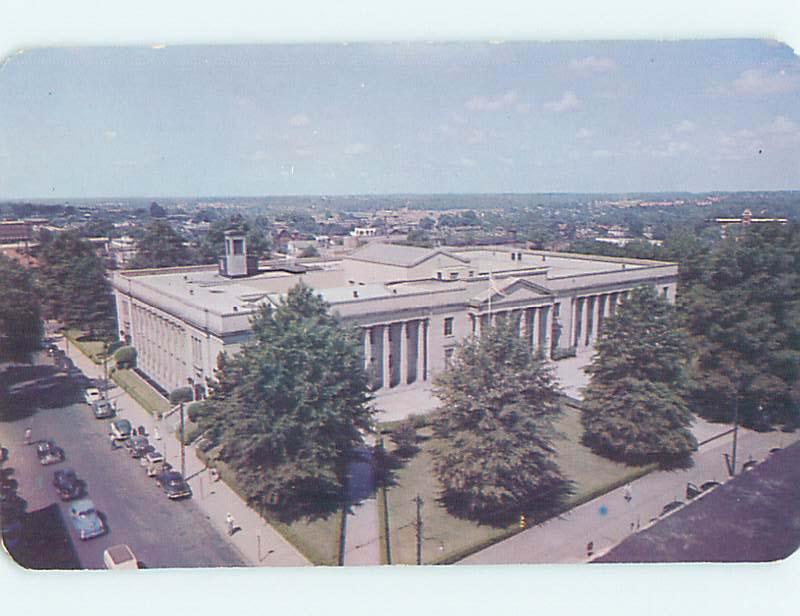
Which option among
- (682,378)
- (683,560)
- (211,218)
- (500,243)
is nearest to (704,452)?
(682,378)

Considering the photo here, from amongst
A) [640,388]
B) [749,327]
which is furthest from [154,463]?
[749,327]

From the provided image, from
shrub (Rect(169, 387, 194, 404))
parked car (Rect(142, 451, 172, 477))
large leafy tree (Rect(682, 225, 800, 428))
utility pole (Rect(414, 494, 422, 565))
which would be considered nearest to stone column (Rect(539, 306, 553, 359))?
large leafy tree (Rect(682, 225, 800, 428))

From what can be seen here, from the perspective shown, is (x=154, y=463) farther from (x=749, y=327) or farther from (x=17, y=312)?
(x=749, y=327)

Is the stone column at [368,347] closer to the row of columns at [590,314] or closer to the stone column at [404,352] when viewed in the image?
the stone column at [404,352]

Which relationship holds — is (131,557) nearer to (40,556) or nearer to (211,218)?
(40,556)

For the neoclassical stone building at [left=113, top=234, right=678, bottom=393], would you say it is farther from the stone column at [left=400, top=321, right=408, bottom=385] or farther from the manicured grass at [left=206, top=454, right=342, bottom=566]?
the manicured grass at [left=206, top=454, right=342, bottom=566]
